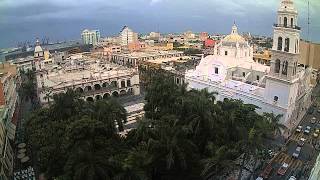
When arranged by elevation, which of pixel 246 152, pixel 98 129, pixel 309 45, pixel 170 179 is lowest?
pixel 170 179

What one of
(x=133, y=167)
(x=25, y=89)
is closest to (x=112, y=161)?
(x=133, y=167)

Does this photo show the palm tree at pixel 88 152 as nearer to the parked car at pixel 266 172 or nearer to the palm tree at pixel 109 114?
the palm tree at pixel 109 114

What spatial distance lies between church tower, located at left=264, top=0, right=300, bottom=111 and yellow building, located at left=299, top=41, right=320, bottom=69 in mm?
27775

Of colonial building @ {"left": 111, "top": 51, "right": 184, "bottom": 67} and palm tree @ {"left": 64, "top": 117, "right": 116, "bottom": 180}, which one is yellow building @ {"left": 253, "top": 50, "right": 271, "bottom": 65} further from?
palm tree @ {"left": 64, "top": 117, "right": 116, "bottom": 180}

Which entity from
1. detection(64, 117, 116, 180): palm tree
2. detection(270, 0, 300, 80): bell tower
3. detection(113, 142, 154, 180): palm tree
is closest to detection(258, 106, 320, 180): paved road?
detection(270, 0, 300, 80): bell tower

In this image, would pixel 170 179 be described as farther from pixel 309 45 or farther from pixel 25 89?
pixel 309 45

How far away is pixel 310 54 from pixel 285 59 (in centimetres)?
3108

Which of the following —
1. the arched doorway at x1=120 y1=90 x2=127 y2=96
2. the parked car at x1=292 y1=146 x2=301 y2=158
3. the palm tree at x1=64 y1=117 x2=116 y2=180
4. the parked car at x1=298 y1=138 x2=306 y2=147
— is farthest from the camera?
the arched doorway at x1=120 y1=90 x2=127 y2=96

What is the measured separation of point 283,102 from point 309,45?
30.6m

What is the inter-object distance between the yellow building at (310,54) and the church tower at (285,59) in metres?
27.8

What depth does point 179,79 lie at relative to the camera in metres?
62.3

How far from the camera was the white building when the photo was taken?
39.4m

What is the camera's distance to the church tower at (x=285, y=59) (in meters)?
39.0

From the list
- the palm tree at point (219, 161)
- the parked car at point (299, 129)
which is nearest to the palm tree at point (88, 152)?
the palm tree at point (219, 161)
